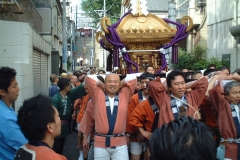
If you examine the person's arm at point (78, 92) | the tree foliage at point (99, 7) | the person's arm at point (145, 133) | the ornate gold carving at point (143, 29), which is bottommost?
the person's arm at point (145, 133)

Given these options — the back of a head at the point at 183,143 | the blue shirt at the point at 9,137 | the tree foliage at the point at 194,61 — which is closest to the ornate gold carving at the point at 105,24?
the blue shirt at the point at 9,137

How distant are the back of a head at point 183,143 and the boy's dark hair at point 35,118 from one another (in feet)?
3.21

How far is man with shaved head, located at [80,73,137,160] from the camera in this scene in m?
4.55

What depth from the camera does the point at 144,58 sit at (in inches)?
290

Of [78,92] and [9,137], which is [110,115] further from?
[9,137]

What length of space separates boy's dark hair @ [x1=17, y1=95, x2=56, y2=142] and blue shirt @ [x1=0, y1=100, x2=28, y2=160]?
0.43 metres

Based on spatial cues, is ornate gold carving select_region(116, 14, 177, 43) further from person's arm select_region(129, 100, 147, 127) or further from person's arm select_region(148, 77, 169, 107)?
person's arm select_region(148, 77, 169, 107)

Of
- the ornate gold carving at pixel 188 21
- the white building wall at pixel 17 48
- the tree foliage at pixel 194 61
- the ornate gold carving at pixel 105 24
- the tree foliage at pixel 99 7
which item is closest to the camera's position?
the ornate gold carving at pixel 105 24

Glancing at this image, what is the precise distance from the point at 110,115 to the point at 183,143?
297cm

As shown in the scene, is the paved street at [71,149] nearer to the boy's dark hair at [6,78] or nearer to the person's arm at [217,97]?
the person's arm at [217,97]

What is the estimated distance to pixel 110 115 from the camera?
4.58m

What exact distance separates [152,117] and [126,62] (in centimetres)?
276

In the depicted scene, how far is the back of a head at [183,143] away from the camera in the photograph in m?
1.63

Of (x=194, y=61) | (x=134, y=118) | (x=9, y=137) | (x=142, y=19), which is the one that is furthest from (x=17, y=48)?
(x=194, y=61)
